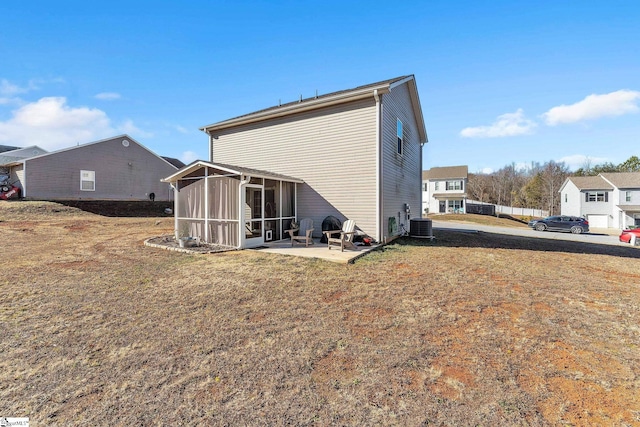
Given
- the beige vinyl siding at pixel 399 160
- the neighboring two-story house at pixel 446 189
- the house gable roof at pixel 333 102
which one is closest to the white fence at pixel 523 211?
the neighboring two-story house at pixel 446 189

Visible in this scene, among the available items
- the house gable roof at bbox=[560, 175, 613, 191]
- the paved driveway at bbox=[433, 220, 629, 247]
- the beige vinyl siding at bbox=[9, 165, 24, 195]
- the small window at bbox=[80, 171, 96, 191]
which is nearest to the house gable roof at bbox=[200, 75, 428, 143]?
the paved driveway at bbox=[433, 220, 629, 247]

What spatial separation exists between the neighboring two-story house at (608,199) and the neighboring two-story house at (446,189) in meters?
12.9

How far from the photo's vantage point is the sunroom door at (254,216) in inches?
358

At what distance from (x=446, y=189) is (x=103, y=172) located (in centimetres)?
3915

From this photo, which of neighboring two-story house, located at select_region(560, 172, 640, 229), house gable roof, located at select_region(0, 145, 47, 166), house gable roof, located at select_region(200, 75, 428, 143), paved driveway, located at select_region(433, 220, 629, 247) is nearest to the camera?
house gable roof, located at select_region(200, 75, 428, 143)

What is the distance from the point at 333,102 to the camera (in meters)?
10.0

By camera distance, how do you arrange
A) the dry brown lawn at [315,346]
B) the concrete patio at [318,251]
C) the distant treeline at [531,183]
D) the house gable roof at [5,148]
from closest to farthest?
the dry brown lawn at [315,346], the concrete patio at [318,251], the house gable roof at [5,148], the distant treeline at [531,183]

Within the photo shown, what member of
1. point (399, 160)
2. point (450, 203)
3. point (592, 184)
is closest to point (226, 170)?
point (399, 160)

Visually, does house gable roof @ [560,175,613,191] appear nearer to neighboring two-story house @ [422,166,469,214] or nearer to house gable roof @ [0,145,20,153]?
neighboring two-story house @ [422,166,469,214]

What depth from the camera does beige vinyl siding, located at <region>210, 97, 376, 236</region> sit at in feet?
31.8

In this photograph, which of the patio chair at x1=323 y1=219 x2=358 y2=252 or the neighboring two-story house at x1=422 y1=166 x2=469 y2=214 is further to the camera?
the neighboring two-story house at x1=422 y1=166 x2=469 y2=214

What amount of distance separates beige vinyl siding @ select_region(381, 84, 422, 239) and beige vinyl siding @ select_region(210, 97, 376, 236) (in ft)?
2.10

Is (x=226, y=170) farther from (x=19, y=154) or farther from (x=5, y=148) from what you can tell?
(x=5, y=148)

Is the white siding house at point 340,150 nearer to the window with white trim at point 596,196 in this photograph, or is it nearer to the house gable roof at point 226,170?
the house gable roof at point 226,170
